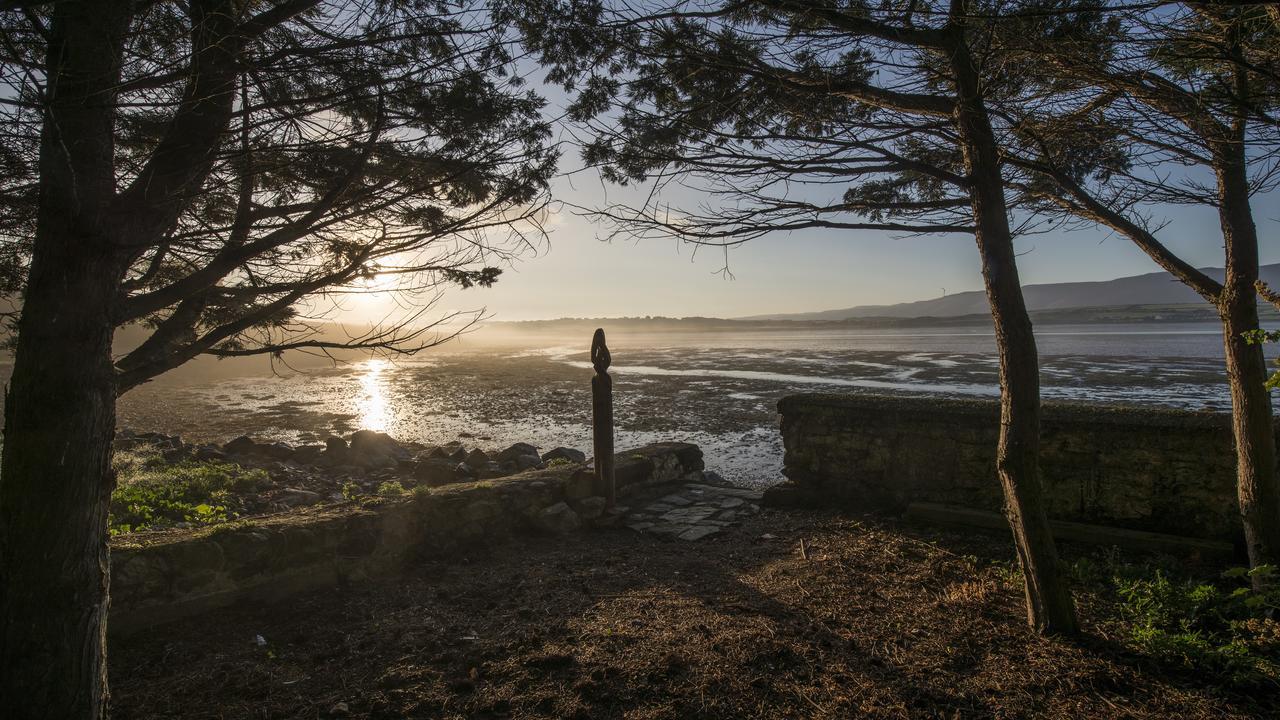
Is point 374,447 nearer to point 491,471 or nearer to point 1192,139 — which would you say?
point 491,471

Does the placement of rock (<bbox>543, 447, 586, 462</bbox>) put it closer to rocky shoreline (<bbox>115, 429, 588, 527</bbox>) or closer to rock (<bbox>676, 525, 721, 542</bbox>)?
rocky shoreline (<bbox>115, 429, 588, 527</bbox>)

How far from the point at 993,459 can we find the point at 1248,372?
214cm

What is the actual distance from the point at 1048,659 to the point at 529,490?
Result: 189 inches

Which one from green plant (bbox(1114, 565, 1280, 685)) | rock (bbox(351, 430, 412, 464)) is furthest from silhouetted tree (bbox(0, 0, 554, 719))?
rock (bbox(351, 430, 412, 464))

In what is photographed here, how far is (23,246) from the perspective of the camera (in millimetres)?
3887

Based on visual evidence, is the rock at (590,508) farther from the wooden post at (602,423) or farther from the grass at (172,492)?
the grass at (172,492)

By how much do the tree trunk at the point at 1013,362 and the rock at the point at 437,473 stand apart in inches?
349

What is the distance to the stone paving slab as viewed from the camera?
6.47 m

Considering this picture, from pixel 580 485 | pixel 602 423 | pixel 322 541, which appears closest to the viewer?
pixel 322 541

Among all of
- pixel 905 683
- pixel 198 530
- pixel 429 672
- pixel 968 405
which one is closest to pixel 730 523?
pixel 968 405

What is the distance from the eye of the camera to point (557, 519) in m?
6.41

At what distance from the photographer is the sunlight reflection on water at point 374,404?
60.4 feet

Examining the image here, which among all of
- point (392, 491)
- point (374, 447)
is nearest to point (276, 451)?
point (374, 447)

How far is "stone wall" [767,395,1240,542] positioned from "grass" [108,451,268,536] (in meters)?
6.53
